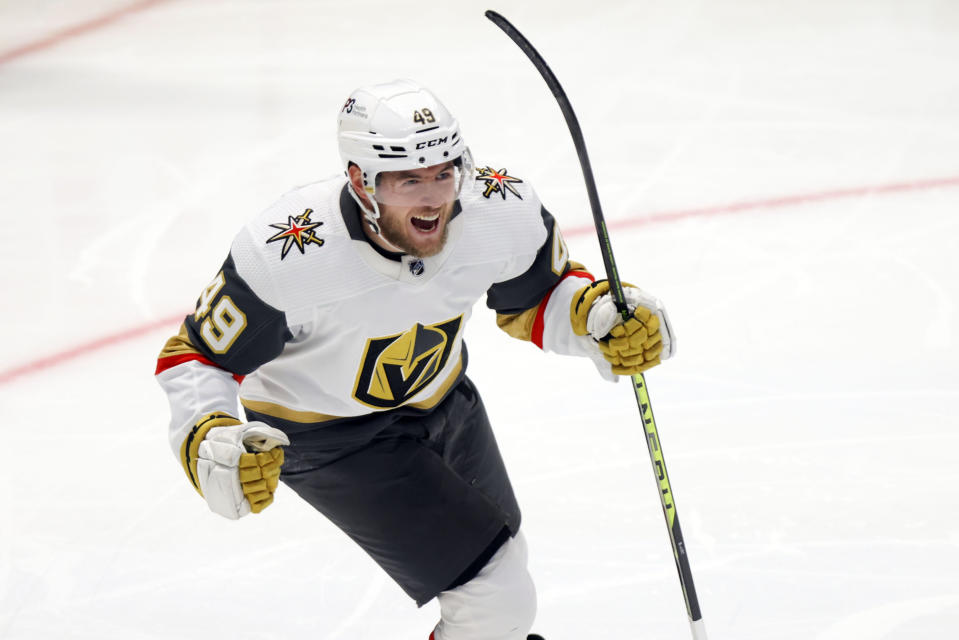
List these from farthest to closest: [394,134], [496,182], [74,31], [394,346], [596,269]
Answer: [74,31], [596,269], [496,182], [394,346], [394,134]

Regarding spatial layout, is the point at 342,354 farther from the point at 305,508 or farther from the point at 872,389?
the point at 872,389

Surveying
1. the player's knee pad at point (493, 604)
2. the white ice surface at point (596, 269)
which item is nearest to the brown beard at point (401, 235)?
the player's knee pad at point (493, 604)

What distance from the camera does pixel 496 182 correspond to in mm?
2340

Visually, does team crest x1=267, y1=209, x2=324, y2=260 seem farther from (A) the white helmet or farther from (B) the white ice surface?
(B) the white ice surface

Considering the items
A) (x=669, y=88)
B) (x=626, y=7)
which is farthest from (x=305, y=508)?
(x=626, y=7)

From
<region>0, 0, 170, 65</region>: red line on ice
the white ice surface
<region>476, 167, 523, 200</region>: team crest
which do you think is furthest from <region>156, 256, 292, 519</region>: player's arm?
<region>0, 0, 170, 65</region>: red line on ice

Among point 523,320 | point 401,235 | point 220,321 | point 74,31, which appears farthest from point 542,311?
point 74,31

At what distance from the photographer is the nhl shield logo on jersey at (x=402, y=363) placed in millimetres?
2223

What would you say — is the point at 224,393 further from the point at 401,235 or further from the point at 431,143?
the point at 431,143

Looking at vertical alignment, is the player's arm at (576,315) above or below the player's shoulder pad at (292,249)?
below

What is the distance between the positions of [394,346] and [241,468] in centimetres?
42

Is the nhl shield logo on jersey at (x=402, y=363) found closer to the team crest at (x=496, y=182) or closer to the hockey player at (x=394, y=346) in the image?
the hockey player at (x=394, y=346)

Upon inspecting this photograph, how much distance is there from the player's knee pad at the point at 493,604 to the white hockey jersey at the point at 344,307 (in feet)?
1.18

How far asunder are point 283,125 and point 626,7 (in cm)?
249
